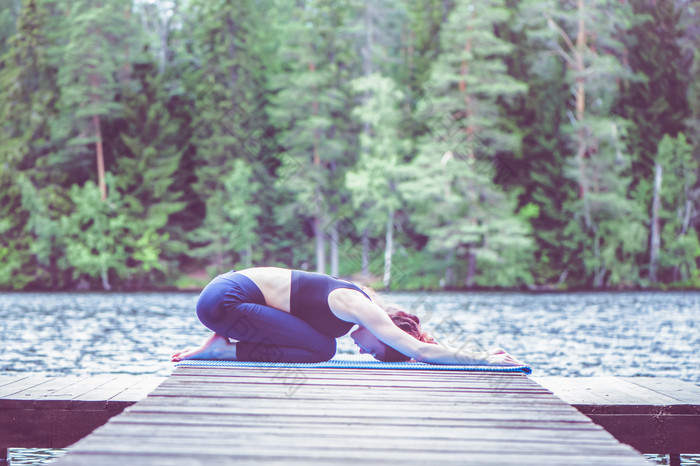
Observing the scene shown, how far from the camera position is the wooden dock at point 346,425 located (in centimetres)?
249

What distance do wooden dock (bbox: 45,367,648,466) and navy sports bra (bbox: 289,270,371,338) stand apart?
43 centimetres

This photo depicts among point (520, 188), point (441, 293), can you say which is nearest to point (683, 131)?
point (520, 188)

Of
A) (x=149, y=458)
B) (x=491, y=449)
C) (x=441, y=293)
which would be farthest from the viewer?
(x=441, y=293)

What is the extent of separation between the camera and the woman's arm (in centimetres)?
402

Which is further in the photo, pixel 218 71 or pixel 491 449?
pixel 218 71

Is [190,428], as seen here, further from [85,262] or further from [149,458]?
[85,262]

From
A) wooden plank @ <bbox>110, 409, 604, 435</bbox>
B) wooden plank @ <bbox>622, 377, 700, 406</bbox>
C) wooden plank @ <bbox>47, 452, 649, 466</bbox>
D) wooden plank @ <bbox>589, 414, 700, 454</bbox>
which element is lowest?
wooden plank @ <bbox>589, 414, 700, 454</bbox>

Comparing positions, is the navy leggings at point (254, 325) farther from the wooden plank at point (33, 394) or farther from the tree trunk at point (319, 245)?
the tree trunk at point (319, 245)

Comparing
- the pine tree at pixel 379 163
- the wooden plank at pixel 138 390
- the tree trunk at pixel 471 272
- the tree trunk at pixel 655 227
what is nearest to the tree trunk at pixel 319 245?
the pine tree at pixel 379 163

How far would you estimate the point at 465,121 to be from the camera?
30656 mm

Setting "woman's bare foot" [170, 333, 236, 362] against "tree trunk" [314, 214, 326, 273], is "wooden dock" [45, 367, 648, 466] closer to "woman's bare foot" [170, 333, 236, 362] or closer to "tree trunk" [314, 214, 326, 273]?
"woman's bare foot" [170, 333, 236, 362]

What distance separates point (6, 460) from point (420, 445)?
2.85 meters

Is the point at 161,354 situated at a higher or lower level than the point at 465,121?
lower

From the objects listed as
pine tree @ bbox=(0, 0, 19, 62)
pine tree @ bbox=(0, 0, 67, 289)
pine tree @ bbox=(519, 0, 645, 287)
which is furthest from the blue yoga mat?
pine tree @ bbox=(0, 0, 19, 62)
